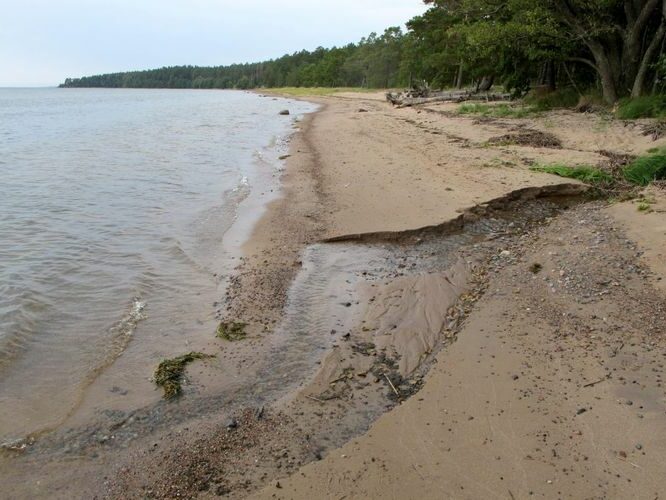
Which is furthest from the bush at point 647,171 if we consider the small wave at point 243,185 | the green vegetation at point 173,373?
the small wave at point 243,185

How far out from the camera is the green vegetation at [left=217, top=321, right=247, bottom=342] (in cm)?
474

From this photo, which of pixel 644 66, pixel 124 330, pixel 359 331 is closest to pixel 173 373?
pixel 124 330

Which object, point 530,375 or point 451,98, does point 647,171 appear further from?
point 451,98

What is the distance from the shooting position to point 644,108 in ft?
44.5

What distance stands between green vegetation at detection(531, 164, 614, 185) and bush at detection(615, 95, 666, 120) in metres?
5.66

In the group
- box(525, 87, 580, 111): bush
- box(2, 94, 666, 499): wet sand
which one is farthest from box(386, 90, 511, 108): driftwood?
box(2, 94, 666, 499): wet sand

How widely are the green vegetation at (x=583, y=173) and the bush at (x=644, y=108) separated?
18.6ft

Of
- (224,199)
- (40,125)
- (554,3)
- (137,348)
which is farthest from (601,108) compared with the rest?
(40,125)

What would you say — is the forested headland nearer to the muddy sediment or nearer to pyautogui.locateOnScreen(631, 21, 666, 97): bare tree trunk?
pyautogui.locateOnScreen(631, 21, 666, 97): bare tree trunk

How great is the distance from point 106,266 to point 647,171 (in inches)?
355

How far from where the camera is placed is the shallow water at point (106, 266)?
4266mm

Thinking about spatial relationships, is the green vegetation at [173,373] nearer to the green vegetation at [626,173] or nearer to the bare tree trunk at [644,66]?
the green vegetation at [626,173]

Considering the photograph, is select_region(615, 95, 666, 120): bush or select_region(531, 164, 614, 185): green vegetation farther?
select_region(615, 95, 666, 120): bush

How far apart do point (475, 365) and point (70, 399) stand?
3.32 meters
